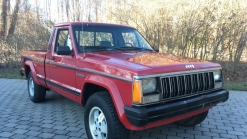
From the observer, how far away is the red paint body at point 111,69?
273 centimetres

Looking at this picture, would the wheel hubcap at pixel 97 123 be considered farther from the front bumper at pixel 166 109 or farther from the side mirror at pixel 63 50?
the side mirror at pixel 63 50

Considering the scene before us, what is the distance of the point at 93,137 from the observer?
3.37 meters

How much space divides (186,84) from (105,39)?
6.24 feet

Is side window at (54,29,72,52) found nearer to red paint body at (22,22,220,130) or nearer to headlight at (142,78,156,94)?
red paint body at (22,22,220,130)

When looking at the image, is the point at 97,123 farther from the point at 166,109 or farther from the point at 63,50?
the point at 63,50

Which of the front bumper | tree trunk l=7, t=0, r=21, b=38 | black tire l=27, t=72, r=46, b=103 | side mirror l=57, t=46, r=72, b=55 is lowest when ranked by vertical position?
black tire l=27, t=72, r=46, b=103

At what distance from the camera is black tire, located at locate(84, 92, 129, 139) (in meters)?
2.87

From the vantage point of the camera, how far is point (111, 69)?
116 inches

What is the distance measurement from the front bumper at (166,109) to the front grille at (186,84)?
0.10 m

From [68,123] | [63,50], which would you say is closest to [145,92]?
[63,50]

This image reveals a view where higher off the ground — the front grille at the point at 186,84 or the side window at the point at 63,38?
the side window at the point at 63,38

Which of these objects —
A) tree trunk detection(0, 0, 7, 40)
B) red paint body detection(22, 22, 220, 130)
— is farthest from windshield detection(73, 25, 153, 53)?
tree trunk detection(0, 0, 7, 40)

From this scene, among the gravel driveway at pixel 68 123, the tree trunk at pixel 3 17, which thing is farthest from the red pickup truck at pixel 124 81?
the tree trunk at pixel 3 17

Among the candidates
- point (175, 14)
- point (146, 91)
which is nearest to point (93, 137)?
point (146, 91)
